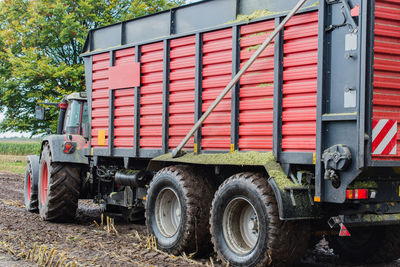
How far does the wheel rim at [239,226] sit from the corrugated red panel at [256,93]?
0.69 metres

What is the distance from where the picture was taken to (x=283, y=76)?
6418mm

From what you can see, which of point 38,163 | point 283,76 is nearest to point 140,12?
point 38,163

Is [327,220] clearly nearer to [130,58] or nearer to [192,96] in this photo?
[192,96]

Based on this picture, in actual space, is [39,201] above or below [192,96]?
below

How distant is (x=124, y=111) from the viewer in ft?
29.7

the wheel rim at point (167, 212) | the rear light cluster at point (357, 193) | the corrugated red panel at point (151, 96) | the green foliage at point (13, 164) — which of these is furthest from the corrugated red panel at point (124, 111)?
the green foliage at point (13, 164)

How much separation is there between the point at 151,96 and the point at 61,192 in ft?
9.61

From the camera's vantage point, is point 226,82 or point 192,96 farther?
point 192,96

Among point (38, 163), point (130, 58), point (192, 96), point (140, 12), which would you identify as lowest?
point (38, 163)

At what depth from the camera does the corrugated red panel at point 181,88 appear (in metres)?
7.79

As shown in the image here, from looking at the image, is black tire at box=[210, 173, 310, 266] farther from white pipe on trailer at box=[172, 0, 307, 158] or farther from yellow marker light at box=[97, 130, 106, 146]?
yellow marker light at box=[97, 130, 106, 146]

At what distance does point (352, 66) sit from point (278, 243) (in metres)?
1.93

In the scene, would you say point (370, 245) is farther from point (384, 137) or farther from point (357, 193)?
point (384, 137)

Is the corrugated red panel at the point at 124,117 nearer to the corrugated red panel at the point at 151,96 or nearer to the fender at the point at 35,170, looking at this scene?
the corrugated red panel at the point at 151,96
